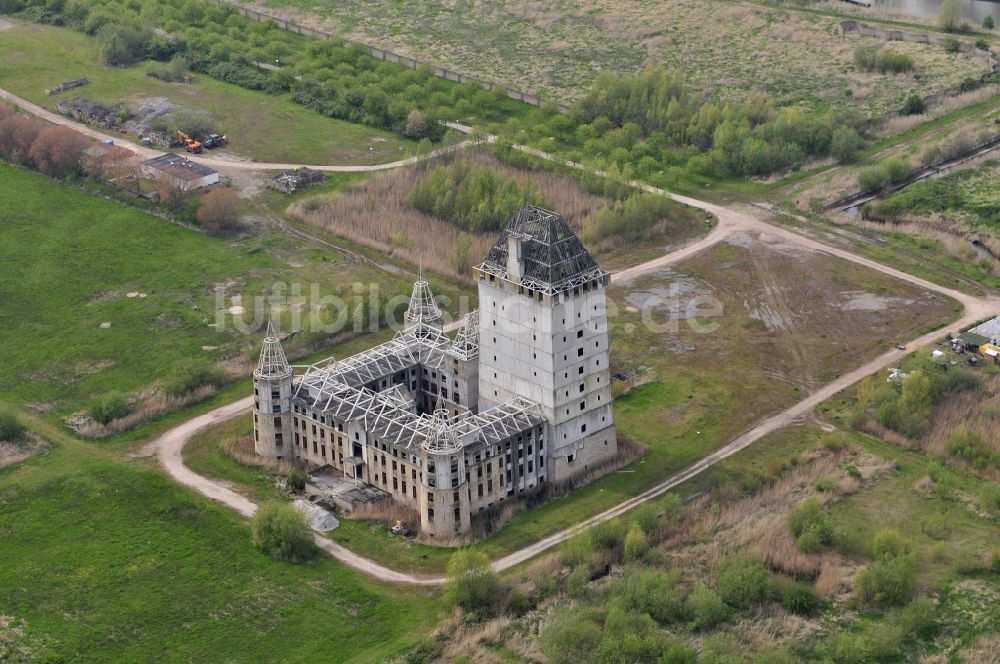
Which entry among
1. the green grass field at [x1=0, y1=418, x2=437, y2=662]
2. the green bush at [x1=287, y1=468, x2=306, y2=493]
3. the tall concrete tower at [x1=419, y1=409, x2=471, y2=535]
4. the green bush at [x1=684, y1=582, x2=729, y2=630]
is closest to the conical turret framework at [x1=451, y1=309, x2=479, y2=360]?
the tall concrete tower at [x1=419, y1=409, x2=471, y2=535]

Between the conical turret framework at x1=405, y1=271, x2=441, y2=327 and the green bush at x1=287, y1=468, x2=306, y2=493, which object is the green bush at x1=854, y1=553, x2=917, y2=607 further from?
the conical turret framework at x1=405, y1=271, x2=441, y2=327

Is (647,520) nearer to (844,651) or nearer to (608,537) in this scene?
(608,537)

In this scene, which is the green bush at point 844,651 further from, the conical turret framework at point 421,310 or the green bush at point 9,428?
the green bush at point 9,428

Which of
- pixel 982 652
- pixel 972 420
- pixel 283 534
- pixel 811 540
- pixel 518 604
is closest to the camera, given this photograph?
pixel 982 652

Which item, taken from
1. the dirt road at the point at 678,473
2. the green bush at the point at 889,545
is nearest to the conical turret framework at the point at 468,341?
the dirt road at the point at 678,473

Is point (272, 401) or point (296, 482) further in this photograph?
point (272, 401)

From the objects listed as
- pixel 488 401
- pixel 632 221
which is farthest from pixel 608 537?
pixel 632 221

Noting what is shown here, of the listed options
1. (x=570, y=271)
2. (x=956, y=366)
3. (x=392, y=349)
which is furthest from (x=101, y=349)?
(x=956, y=366)

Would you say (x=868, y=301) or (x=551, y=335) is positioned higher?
(x=551, y=335)
